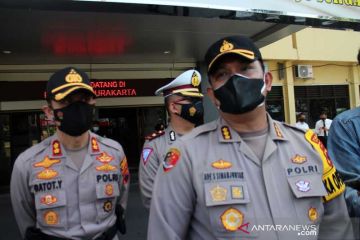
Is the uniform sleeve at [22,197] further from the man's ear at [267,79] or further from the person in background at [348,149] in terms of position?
the person in background at [348,149]

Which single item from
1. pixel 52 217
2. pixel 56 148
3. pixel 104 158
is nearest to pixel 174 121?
pixel 104 158

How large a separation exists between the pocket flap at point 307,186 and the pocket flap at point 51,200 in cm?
149

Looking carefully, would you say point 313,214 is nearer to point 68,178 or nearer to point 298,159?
point 298,159

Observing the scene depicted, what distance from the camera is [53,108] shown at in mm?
2787

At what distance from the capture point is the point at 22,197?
8.89 ft

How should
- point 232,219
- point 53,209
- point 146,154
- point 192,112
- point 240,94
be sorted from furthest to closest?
point 192,112
point 146,154
point 53,209
point 240,94
point 232,219

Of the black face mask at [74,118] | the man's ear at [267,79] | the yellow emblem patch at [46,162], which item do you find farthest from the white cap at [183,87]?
the man's ear at [267,79]

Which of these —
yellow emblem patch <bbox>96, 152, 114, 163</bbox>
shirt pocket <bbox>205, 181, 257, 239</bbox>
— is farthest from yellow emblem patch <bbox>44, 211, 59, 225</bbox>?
shirt pocket <bbox>205, 181, 257, 239</bbox>

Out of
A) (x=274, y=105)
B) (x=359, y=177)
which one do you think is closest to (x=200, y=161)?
(x=359, y=177)

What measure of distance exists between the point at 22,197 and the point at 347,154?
1.99 m

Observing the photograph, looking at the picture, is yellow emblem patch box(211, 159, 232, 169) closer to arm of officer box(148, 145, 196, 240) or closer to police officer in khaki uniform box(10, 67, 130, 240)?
arm of officer box(148, 145, 196, 240)

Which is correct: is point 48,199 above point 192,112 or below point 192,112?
below

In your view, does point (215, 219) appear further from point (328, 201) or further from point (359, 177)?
point (359, 177)

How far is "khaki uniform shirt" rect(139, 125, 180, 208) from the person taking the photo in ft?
11.0
